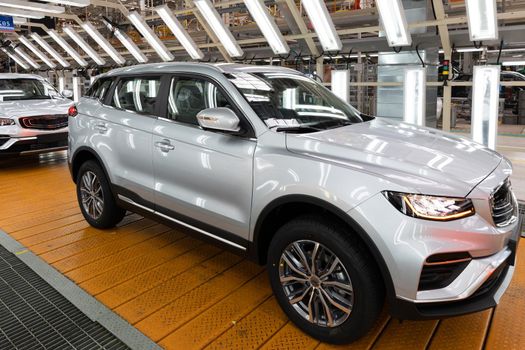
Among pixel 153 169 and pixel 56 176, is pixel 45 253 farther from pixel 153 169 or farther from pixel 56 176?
pixel 56 176

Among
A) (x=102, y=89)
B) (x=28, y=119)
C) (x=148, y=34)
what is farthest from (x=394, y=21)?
(x=28, y=119)

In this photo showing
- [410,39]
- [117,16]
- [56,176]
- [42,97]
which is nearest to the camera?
[410,39]

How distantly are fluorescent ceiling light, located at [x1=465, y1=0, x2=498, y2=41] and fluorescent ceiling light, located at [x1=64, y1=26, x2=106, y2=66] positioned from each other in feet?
30.7

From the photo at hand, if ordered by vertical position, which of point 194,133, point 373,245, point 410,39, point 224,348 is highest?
point 410,39

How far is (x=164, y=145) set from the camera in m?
3.06

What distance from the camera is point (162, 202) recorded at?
3156 mm

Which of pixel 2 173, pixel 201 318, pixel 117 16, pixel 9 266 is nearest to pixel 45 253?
pixel 9 266

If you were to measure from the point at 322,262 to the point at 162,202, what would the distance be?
1.45 meters

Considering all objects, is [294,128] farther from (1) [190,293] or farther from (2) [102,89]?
(2) [102,89]

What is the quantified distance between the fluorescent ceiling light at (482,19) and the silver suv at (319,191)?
2664 mm

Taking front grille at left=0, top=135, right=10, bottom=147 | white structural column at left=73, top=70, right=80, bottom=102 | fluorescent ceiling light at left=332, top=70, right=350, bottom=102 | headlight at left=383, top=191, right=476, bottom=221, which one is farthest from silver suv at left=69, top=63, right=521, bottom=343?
white structural column at left=73, top=70, right=80, bottom=102

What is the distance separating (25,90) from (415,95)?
6.75 m

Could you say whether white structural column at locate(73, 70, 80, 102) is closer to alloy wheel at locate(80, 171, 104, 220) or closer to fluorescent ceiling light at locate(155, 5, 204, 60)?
fluorescent ceiling light at locate(155, 5, 204, 60)

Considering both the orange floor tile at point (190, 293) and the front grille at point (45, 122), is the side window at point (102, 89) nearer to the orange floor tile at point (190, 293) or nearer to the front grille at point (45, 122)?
the orange floor tile at point (190, 293)
